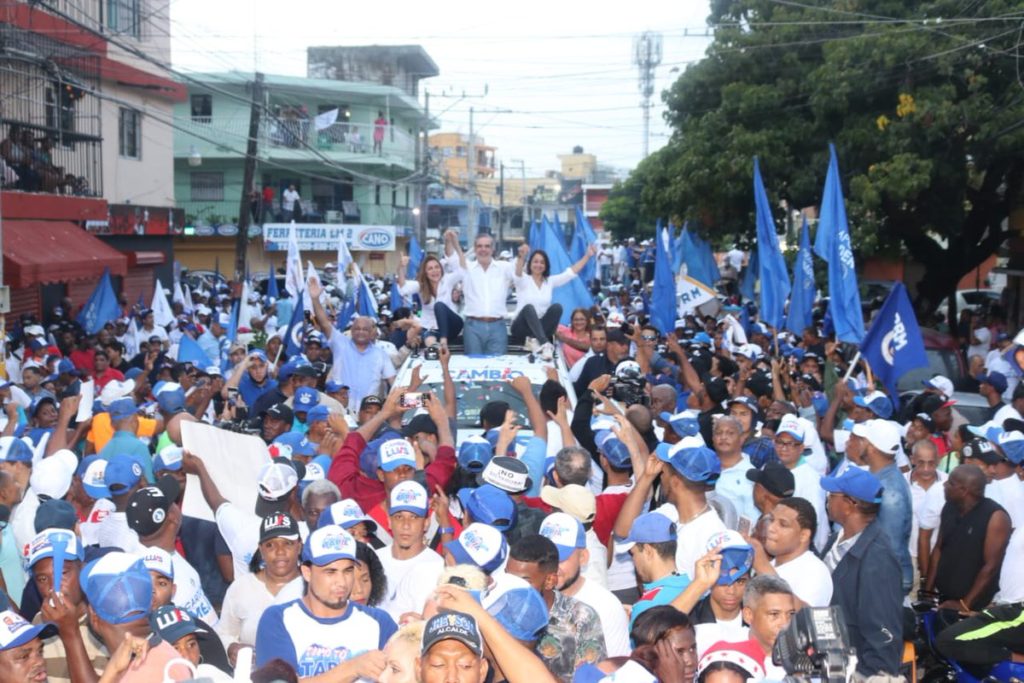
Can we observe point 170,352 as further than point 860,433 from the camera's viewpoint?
Yes

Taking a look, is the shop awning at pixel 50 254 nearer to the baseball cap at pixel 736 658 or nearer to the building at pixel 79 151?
the building at pixel 79 151

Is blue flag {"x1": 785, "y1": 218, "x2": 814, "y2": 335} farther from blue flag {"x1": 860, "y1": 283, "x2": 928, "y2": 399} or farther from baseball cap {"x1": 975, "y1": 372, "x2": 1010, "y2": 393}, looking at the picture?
blue flag {"x1": 860, "y1": 283, "x2": 928, "y2": 399}

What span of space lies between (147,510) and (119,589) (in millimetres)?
1139

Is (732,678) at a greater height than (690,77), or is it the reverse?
(690,77)

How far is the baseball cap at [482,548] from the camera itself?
14.8 feet

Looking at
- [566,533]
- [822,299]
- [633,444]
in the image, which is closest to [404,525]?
[566,533]

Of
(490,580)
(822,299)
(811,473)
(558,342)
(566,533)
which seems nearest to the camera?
(490,580)

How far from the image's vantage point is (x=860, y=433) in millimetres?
A: 6789

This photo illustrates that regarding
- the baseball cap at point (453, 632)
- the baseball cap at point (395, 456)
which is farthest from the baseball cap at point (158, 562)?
the baseball cap at point (453, 632)

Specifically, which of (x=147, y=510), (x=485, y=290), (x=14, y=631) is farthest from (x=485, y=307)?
(x=14, y=631)

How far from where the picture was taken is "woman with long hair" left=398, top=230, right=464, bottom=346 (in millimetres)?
10812

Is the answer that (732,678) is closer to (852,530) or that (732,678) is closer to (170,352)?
(852,530)

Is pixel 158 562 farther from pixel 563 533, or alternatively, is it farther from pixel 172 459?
pixel 172 459

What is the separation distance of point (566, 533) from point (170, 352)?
34.1 feet
